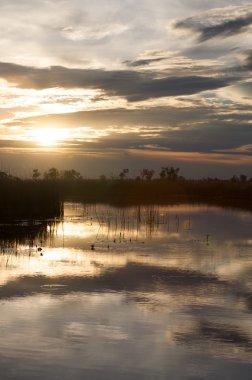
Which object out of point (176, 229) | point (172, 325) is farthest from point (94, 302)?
point (176, 229)

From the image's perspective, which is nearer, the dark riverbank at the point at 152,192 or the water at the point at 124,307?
the water at the point at 124,307

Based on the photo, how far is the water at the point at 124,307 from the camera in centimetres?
690

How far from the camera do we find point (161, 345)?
7.61 metres

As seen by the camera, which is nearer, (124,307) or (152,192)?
(124,307)

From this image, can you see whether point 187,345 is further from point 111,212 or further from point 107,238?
point 111,212

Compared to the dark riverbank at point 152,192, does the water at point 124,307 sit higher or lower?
lower

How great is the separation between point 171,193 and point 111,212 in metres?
15.8

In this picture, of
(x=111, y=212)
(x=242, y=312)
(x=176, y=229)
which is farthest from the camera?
(x=111, y=212)

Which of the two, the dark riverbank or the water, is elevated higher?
the dark riverbank

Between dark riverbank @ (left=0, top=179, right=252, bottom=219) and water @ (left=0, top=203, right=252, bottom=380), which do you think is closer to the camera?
water @ (left=0, top=203, right=252, bottom=380)

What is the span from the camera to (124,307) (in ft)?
30.9

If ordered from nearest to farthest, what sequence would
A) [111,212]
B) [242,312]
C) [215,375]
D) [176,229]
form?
[215,375] → [242,312] → [176,229] → [111,212]

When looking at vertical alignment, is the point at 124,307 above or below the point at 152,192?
below

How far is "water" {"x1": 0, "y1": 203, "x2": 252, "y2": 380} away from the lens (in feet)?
22.6
